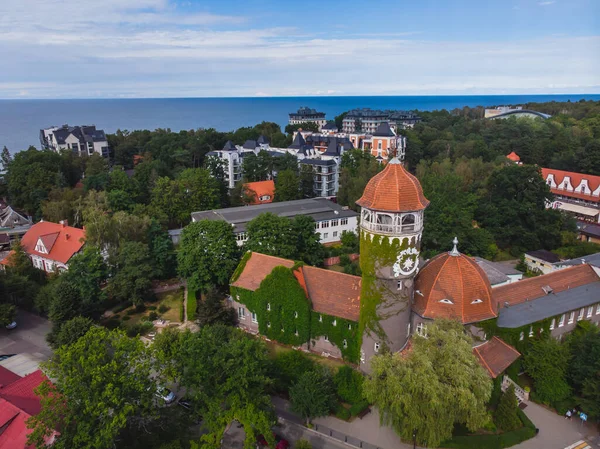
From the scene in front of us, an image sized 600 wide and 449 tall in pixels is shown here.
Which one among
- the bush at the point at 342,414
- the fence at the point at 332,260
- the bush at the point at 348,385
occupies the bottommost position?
the bush at the point at 342,414

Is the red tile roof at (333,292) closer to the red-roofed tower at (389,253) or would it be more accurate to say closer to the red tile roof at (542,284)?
the red-roofed tower at (389,253)

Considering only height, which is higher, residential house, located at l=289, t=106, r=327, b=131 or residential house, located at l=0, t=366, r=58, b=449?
residential house, located at l=289, t=106, r=327, b=131

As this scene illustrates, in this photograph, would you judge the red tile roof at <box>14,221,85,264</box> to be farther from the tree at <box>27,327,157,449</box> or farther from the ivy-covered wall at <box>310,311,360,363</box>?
the tree at <box>27,327,157,449</box>

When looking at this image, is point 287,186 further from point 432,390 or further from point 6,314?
point 432,390

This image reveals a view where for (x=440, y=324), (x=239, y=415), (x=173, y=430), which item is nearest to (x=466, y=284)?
(x=440, y=324)

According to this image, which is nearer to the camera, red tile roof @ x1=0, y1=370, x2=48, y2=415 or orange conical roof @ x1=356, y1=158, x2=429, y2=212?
red tile roof @ x1=0, y1=370, x2=48, y2=415

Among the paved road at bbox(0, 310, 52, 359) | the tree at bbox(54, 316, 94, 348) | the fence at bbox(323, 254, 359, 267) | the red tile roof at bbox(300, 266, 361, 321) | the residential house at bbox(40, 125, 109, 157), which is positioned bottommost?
the paved road at bbox(0, 310, 52, 359)

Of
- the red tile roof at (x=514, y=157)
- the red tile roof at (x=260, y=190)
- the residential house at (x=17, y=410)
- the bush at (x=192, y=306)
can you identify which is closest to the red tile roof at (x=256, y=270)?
the bush at (x=192, y=306)

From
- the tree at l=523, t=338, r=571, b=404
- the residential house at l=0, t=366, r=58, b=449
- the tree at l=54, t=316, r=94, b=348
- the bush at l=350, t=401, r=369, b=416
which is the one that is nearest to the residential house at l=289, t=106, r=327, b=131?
the tree at l=54, t=316, r=94, b=348

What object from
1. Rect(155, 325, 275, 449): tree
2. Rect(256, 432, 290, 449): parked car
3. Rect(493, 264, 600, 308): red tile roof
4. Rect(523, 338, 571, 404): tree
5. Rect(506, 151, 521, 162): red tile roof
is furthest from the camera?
Rect(506, 151, 521, 162): red tile roof
